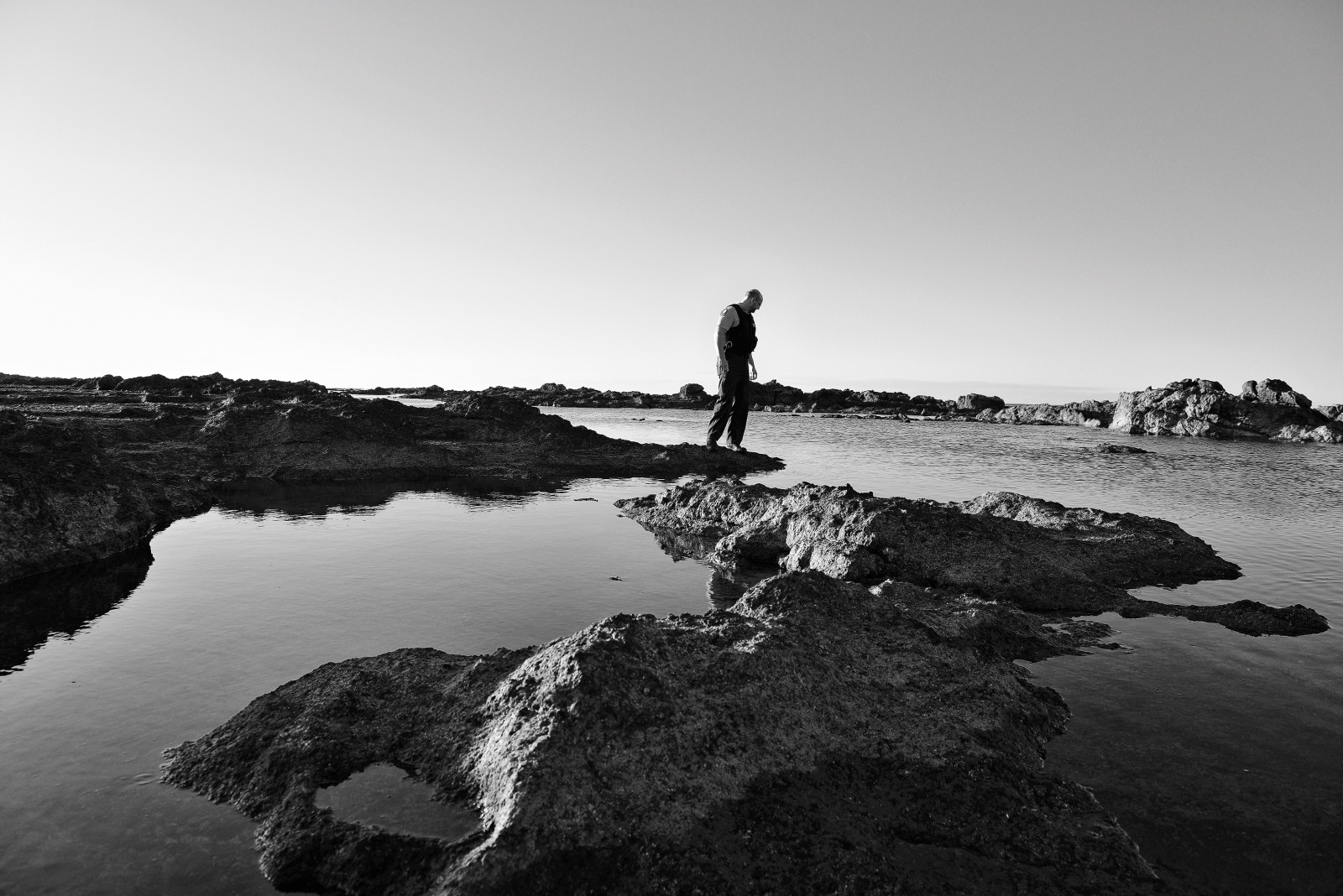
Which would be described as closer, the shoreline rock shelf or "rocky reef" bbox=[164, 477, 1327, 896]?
"rocky reef" bbox=[164, 477, 1327, 896]

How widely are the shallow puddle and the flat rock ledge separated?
69 millimetres

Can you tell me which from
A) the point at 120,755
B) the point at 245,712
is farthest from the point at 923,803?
the point at 120,755

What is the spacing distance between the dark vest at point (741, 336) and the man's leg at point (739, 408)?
2.22ft

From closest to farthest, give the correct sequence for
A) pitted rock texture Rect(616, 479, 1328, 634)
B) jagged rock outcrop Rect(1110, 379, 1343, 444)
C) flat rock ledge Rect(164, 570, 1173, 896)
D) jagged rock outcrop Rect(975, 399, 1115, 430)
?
flat rock ledge Rect(164, 570, 1173, 896)
pitted rock texture Rect(616, 479, 1328, 634)
jagged rock outcrop Rect(1110, 379, 1343, 444)
jagged rock outcrop Rect(975, 399, 1115, 430)

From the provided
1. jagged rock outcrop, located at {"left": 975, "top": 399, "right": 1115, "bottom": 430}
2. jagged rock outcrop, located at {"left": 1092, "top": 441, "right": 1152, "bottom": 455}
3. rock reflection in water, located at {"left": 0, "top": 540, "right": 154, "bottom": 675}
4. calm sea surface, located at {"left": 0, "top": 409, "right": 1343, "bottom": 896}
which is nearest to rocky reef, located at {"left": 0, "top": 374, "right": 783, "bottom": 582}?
rock reflection in water, located at {"left": 0, "top": 540, "right": 154, "bottom": 675}

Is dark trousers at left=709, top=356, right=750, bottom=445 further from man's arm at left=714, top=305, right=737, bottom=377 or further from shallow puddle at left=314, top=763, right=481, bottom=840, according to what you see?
shallow puddle at left=314, top=763, right=481, bottom=840

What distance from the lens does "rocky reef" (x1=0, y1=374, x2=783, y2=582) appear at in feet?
25.4

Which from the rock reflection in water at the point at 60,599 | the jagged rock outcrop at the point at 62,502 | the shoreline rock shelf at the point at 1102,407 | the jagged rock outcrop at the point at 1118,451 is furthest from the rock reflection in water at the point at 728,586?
the shoreline rock shelf at the point at 1102,407

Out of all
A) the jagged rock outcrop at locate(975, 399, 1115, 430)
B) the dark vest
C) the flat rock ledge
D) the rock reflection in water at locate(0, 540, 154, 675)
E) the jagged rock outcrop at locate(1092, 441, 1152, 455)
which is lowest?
the rock reflection in water at locate(0, 540, 154, 675)

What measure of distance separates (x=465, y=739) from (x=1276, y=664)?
17.9ft

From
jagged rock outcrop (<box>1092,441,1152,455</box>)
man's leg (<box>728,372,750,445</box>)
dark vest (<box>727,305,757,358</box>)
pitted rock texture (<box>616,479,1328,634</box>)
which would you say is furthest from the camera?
jagged rock outcrop (<box>1092,441,1152,455</box>)

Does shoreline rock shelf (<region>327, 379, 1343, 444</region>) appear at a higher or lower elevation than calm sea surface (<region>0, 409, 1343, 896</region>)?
higher

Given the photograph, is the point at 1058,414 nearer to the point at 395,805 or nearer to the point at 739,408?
the point at 739,408

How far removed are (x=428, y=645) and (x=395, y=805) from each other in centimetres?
210
